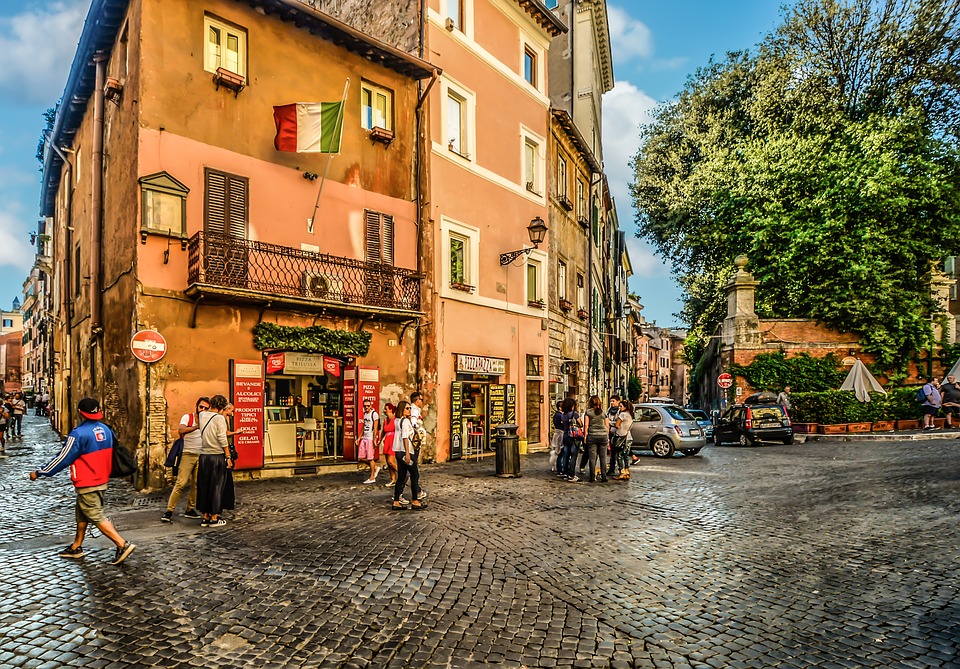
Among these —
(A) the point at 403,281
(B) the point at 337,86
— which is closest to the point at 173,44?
(B) the point at 337,86

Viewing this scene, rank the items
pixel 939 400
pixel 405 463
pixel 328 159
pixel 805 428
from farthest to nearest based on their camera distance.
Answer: pixel 805 428 < pixel 939 400 < pixel 328 159 < pixel 405 463

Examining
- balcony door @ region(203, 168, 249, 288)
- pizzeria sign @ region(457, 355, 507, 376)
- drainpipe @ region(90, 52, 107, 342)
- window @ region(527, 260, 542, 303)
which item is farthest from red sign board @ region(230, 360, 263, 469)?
window @ region(527, 260, 542, 303)

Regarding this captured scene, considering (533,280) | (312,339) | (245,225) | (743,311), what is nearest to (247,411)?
(312,339)

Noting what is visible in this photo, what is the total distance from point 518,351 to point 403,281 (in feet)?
19.9

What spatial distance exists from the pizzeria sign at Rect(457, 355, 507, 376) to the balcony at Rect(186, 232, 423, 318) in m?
2.57

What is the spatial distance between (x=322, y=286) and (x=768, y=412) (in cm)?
1645

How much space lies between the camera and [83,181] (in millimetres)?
19016

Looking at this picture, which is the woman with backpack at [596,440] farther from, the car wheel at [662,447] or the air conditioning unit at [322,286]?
the car wheel at [662,447]

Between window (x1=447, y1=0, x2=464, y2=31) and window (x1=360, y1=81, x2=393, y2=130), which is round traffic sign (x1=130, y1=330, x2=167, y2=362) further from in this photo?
window (x1=447, y1=0, x2=464, y2=31)

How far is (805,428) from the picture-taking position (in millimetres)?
26344

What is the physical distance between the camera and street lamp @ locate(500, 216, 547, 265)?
20.1m

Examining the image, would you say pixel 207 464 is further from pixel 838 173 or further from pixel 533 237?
pixel 838 173

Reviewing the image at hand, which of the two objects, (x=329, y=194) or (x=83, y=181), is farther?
(x=83, y=181)

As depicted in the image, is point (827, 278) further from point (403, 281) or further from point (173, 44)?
point (173, 44)
